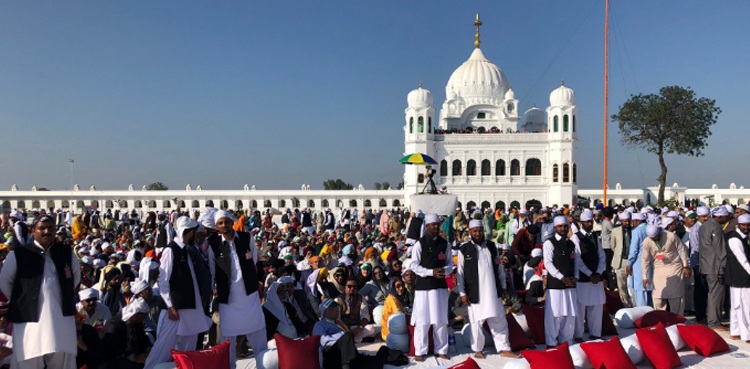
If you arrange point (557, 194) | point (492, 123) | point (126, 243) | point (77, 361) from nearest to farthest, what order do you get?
point (77, 361) → point (126, 243) → point (557, 194) → point (492, 123)

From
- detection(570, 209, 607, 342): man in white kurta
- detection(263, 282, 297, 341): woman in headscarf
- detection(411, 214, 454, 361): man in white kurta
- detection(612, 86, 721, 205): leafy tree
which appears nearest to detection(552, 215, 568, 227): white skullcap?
detection(570, 209, 607, 342): man in white kurta

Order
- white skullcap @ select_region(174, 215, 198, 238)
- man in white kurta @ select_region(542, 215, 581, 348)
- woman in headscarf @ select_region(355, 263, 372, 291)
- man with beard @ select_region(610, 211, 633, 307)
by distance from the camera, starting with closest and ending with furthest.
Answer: white skullcap @ select_region(174, 215, 198, 238)
man in white kurta @ select_region(542, 215, 581, 348)
woman in headscarf @ select_region(355, 263, 372, 291)
man with beard @ select_region(610, 211, 633, 307)

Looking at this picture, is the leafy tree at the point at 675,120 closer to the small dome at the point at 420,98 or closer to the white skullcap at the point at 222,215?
the small dome at the point at 420,98

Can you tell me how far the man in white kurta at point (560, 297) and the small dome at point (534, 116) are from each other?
39972mm

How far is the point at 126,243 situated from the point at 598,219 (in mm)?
10815

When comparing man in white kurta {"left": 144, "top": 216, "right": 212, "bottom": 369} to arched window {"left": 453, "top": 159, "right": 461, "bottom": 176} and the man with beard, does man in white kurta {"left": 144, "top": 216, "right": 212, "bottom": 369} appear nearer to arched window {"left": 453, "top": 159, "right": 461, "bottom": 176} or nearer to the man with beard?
the man with beard

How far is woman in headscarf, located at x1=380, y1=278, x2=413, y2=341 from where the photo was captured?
→ 699 cm

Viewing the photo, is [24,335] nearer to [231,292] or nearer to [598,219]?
[231,292]

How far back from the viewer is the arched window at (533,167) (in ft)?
127

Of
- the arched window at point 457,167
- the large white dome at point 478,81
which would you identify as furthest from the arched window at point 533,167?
the large white dome at point 478,81

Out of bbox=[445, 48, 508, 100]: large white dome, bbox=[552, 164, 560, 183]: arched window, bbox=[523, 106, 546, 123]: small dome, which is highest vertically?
bbox=[445, 48, 508, 100]: large white dome

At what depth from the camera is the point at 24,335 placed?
15.8ft

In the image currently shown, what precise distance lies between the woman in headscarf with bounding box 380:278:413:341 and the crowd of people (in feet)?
0.06

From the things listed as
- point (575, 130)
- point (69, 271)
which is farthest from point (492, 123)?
point (69, 271)
